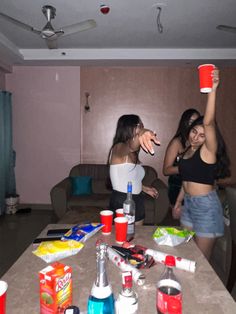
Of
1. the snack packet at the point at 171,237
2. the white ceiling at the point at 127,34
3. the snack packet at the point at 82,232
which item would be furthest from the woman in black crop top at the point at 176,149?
the white ceiling at the point at 127,34

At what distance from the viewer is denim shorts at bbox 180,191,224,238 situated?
1.77 meters

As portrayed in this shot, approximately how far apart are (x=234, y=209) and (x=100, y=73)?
12.4ft

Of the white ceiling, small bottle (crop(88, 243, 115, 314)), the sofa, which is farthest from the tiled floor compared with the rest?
A: the white ceiling

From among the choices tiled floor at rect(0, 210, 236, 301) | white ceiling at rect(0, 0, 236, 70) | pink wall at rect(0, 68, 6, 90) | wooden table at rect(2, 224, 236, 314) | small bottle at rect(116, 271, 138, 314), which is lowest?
tiled floor at rect(0, 210, 236, 301)

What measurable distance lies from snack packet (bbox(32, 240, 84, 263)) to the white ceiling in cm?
255

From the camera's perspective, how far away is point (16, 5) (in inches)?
117

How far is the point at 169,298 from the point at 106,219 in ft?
2.70

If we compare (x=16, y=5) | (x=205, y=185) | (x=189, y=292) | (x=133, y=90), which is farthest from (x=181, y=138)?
(x=133, y=90)

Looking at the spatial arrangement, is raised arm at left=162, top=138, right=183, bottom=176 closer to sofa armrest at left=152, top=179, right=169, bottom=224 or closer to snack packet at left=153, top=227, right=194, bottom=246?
snack packet at left=153, top=227, right=194, bottom=246

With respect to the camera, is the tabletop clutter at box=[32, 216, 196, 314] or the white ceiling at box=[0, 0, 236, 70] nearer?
the tabletop clutter at box=[32, 216, 196, 314]

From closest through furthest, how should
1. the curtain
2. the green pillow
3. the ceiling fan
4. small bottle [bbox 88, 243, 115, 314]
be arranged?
small bottle [bbox 88, 243, 115, 314] < the ceiling fan < the green pillow < the curtain

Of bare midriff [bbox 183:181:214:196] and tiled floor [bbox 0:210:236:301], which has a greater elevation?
bare midriff [bbox 183:181:214:196]


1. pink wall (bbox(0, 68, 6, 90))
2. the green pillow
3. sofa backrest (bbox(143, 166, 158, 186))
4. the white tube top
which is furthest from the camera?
pink wall (bbox(0, 68, 6, 90))

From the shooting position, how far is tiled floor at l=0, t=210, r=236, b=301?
3113 millimetres
